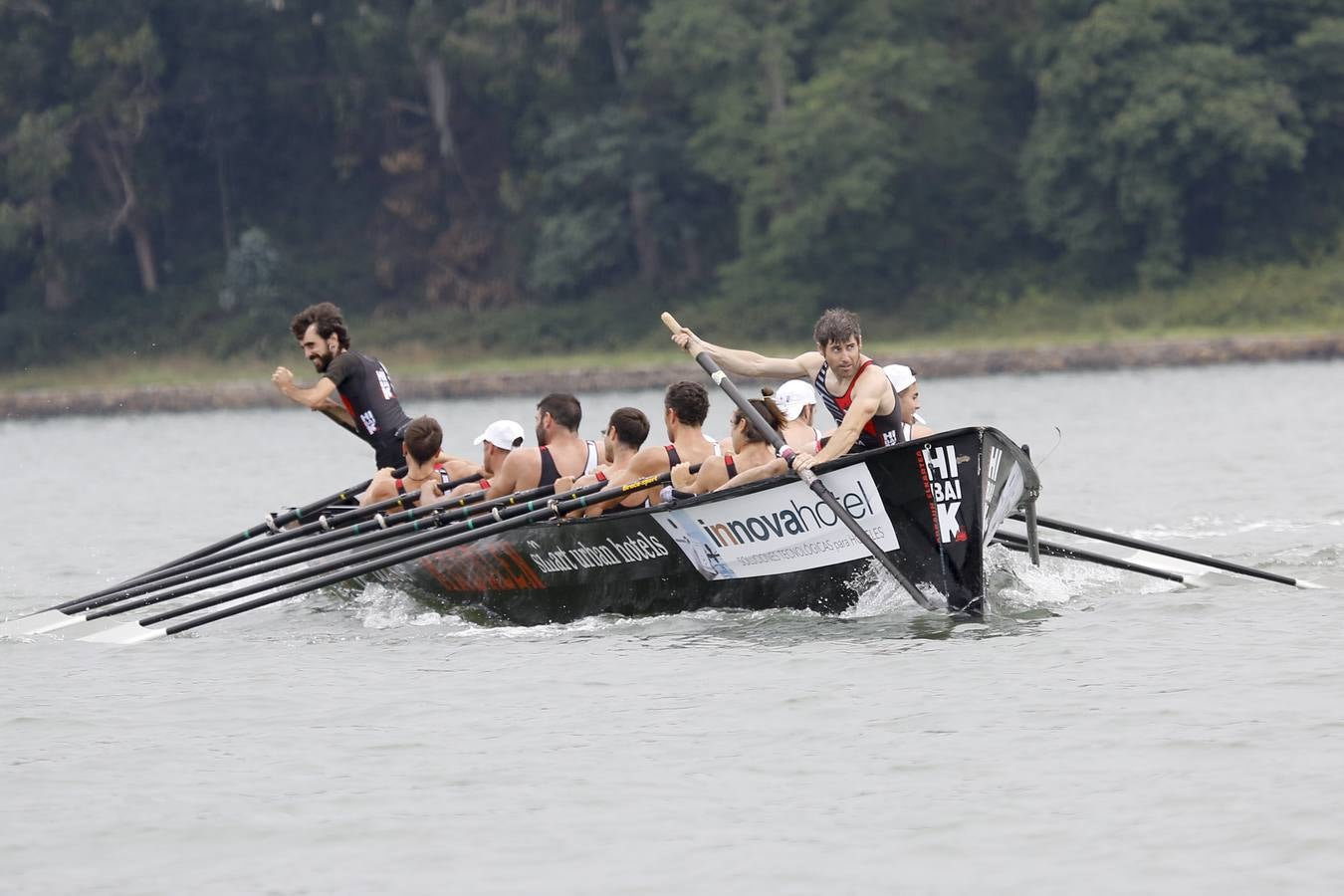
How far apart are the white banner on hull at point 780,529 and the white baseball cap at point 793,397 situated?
0.72 metres

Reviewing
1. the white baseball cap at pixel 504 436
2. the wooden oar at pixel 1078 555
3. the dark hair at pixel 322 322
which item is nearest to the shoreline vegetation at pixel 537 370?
the dark hair at pixel 322 322

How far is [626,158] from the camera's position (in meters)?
51.4

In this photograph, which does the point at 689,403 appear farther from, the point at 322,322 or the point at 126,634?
the point at 126,634

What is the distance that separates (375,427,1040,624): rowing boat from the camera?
1068 centimetres

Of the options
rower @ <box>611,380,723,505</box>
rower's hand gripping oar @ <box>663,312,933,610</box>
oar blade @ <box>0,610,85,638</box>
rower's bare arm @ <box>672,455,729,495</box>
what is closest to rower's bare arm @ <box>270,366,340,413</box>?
oar blade @ <box>0,610,85,638</box>

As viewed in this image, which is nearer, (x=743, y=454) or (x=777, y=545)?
(x=777, y=545)

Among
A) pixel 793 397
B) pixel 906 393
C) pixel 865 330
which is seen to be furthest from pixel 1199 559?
pixel 865 330

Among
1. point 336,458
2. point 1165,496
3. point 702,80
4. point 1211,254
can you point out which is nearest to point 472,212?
point 702,80

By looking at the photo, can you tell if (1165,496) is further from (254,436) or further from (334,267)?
(334,267)

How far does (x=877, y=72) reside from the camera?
1893 inches

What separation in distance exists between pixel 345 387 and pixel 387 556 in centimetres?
230

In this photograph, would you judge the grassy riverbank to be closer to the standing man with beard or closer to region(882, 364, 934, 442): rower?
the standing man with beard

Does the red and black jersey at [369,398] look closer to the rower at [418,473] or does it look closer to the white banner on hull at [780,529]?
the rower at [418,473]

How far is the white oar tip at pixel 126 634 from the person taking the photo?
41.4ft
